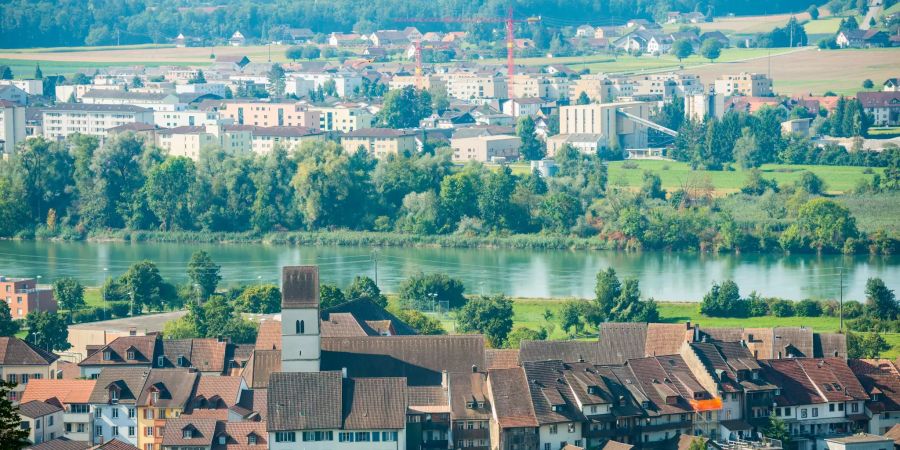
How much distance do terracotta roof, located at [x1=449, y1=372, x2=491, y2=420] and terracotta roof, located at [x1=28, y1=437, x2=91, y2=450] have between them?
→ 3511 mm

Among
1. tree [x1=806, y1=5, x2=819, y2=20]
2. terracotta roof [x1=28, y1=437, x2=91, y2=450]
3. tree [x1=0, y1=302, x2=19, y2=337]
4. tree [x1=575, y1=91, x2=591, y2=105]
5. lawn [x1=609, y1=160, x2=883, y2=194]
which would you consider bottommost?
terracotta roof [x1=28, y1=437, x2=91, y2=450]

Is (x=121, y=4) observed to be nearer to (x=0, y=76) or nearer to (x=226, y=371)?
(x=0, y=76)

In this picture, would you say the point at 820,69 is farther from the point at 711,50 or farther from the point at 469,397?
the point at 469,397

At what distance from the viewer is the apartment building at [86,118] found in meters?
49.5

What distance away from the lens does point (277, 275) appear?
31578 mm

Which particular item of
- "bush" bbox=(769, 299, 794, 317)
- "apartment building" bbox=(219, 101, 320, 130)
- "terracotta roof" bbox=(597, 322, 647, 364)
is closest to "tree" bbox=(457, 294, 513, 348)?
"terracotta roof" bbox=(597, 322, 647, 364)

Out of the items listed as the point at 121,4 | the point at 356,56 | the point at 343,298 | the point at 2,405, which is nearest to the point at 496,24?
the point at 356,56

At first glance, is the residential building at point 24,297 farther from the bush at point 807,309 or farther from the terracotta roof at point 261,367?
the bush at point 807,309

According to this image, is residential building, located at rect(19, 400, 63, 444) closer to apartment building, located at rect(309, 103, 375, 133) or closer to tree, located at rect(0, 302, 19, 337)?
tree, located at rect(0, 302, 19, 337)

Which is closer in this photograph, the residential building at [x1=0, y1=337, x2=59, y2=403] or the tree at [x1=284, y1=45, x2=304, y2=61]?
the residential building at [x1=0, y1=337, x2=59, y2=403]

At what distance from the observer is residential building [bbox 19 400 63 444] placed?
18.7 metres

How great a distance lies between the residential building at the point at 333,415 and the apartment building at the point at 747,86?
3999 cm

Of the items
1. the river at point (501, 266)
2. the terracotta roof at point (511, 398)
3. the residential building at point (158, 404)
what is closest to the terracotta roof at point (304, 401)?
the residential building at point (158, 404)

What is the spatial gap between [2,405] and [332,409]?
8.49m
